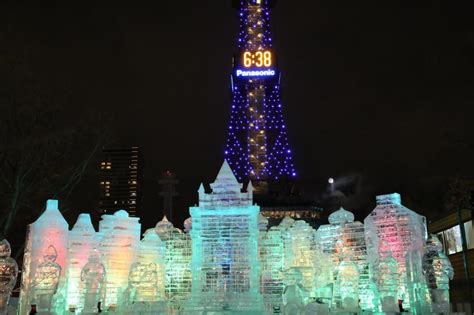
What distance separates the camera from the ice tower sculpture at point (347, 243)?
16453 mm

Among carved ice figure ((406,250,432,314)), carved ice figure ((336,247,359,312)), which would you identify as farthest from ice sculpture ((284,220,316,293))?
carved ice figure ((406,250,432,314))

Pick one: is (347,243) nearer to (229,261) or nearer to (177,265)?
(229,261)

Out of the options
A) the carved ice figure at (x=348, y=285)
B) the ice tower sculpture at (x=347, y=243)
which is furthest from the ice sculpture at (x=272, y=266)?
the carved ice figure at (x=348, y=285)

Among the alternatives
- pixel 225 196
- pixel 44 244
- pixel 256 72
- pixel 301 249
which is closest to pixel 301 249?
pixel 301 249

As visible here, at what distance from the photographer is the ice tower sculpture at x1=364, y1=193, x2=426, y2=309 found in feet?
52.3

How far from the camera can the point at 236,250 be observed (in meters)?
16.8

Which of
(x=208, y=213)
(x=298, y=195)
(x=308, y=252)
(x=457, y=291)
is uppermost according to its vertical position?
(x=298, y=195)

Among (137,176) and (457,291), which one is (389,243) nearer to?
(457,291)

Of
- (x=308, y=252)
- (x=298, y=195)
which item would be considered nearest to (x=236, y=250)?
(x=308, y=252)

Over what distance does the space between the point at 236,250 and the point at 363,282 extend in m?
4.95

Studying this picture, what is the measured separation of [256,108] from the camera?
64438 millimetres

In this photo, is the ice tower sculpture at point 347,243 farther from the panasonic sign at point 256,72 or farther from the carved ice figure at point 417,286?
the panasonic sign at point 256,72

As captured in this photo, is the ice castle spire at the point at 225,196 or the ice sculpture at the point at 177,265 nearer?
the ice castle spire at the point at 225,196

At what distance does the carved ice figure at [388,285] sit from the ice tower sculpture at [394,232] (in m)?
1.51
